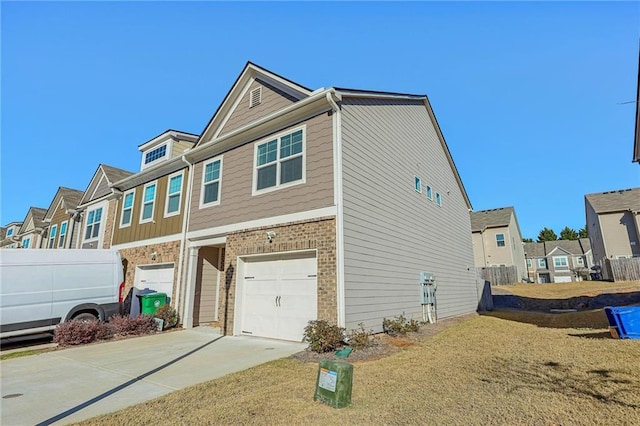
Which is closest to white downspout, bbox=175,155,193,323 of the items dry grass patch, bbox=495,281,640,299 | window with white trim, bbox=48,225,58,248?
window with white trim, bbox=48,225,58,248

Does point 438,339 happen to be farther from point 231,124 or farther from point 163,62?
point 163,62

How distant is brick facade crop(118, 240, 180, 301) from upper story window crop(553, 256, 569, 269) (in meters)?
54.7

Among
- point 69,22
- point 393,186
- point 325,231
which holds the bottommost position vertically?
point 325,231

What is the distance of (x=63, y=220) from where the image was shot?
21859 mm

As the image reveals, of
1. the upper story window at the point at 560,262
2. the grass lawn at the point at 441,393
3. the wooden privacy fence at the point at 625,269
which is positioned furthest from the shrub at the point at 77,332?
the upper story window at the point at 560,262

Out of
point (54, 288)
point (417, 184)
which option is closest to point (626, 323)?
point (417, 184)

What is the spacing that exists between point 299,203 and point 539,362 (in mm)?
6481

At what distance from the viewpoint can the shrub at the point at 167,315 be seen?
38.1 ft

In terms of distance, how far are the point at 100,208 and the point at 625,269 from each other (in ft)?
120

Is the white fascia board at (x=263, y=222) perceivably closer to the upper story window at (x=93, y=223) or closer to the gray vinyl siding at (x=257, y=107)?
the gray vinyl siding at (x=257, y=107)

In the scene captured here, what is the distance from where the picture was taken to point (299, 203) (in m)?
9.13

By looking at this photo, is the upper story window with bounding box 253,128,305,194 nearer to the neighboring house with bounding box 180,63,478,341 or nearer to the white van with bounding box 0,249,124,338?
the neighboring house with bounding box 180,63,478,341

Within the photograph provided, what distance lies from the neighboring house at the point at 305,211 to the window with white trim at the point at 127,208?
5.38m

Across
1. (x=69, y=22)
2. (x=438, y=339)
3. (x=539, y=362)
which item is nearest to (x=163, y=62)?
(x=69, y=22)
